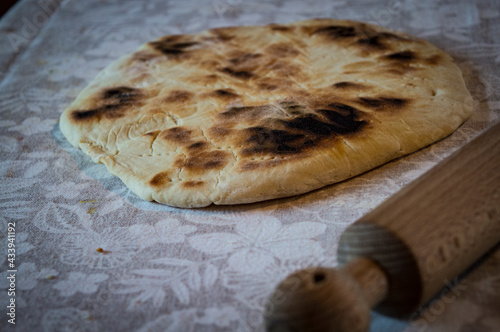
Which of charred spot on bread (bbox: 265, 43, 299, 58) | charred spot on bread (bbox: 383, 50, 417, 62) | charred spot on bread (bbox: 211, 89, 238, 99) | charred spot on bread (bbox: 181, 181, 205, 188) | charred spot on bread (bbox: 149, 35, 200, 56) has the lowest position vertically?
charred spot on bread (bbox: 181, 181, 205, 188)

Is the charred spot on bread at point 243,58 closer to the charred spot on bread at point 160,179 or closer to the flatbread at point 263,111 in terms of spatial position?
the flatbread at point 263,111

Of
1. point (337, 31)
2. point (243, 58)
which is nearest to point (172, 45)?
point (243, 58)

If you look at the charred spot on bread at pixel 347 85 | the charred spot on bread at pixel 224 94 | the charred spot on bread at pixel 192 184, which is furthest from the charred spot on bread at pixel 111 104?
the charred spot on bread at pixel 347 85

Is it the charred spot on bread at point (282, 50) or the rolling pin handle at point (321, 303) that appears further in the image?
the charred spot on bread at point (282, 50)

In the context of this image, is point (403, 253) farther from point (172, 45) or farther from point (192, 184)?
point (172, 45)

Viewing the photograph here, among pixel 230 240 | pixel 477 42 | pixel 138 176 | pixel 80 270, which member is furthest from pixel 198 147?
pixel 477 42

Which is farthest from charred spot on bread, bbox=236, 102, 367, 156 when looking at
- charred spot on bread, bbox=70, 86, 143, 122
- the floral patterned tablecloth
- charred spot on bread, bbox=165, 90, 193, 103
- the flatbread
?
charred spot on bread, bbox=70, 86, 143, 122

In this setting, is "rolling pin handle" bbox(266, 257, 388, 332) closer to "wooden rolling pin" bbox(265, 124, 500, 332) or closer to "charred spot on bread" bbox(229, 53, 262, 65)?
"wooden rolling pin" bbox(265, 124, 500, 332)
